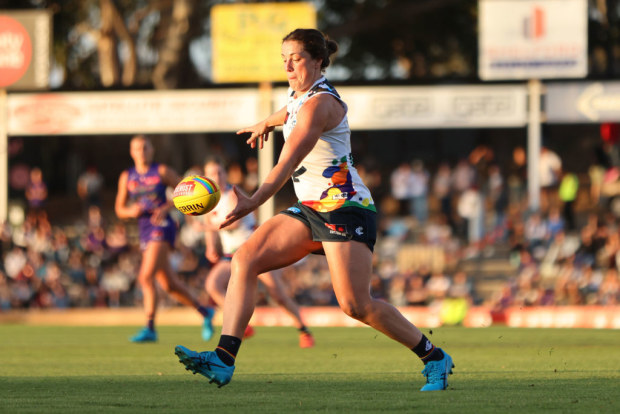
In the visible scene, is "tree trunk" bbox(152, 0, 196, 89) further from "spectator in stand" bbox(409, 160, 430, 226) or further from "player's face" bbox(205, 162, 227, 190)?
"player's face" bbox(205, 162, 227, 190)

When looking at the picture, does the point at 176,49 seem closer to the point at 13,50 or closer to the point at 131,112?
the point at 131,112

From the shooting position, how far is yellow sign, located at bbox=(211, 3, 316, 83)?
26.3 meters

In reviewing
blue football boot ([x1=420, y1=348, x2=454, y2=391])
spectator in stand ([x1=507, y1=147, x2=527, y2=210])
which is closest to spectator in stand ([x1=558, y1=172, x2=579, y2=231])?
spectator in stand ([x1=507, y1=147, x2=527, y2=210])

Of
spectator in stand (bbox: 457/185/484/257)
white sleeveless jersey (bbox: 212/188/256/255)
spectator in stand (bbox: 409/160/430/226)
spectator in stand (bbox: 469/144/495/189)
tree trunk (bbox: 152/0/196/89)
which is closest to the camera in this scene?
white sleeveless jersey (bbox: 212/188/256/255)

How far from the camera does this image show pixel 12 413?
20.1 ft

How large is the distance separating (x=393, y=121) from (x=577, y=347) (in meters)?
15.1

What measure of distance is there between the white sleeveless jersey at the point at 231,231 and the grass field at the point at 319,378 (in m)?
1.16

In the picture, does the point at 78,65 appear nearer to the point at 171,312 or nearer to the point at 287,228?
the point at 171,312

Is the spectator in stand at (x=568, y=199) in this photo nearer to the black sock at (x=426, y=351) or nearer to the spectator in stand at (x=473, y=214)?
the spectator in stand at (x=473, y=214)

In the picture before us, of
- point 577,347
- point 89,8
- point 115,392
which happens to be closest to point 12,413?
point 115,392

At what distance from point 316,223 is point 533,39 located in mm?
19850

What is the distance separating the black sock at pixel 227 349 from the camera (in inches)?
269

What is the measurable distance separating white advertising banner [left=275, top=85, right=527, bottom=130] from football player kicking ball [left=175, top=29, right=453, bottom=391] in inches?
758

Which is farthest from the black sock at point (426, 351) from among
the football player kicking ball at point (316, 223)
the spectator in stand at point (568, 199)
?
the spectator in stand at point (568, 199)
